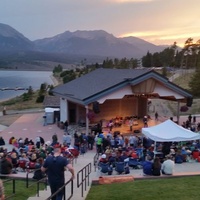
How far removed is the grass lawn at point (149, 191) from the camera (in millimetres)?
10203

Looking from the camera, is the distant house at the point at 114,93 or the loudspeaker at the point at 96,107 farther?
the distant house at the point at 114,93

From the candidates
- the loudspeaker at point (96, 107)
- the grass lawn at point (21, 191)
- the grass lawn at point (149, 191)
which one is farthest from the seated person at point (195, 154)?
the loudspeaker at point (96, 107)

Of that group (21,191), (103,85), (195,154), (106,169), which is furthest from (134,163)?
(103,85)

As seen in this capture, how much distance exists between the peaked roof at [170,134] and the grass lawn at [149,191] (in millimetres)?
6039

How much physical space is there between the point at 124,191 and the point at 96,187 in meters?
1.48

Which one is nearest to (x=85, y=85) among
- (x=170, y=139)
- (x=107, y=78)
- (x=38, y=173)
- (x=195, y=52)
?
(x=107, y=78)

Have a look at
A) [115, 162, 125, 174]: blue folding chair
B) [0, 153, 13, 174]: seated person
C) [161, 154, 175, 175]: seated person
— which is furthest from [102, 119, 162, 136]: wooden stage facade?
[0, 153, 13, 174]: seated person

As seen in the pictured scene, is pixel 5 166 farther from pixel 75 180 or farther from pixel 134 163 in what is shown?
pixel 134 163

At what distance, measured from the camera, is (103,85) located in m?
29.9

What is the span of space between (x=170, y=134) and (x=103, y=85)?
11.9 metres

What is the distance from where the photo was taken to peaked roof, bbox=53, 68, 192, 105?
28.0 metres

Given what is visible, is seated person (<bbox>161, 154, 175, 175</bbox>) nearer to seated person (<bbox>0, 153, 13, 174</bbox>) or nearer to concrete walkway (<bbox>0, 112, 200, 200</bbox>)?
concrete walkway (<bbox>0, 112, 200, 200</bbox>)

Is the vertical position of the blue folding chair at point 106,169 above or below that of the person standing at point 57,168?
below

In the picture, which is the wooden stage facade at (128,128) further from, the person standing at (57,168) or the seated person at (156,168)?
the person standing at (57,168)
